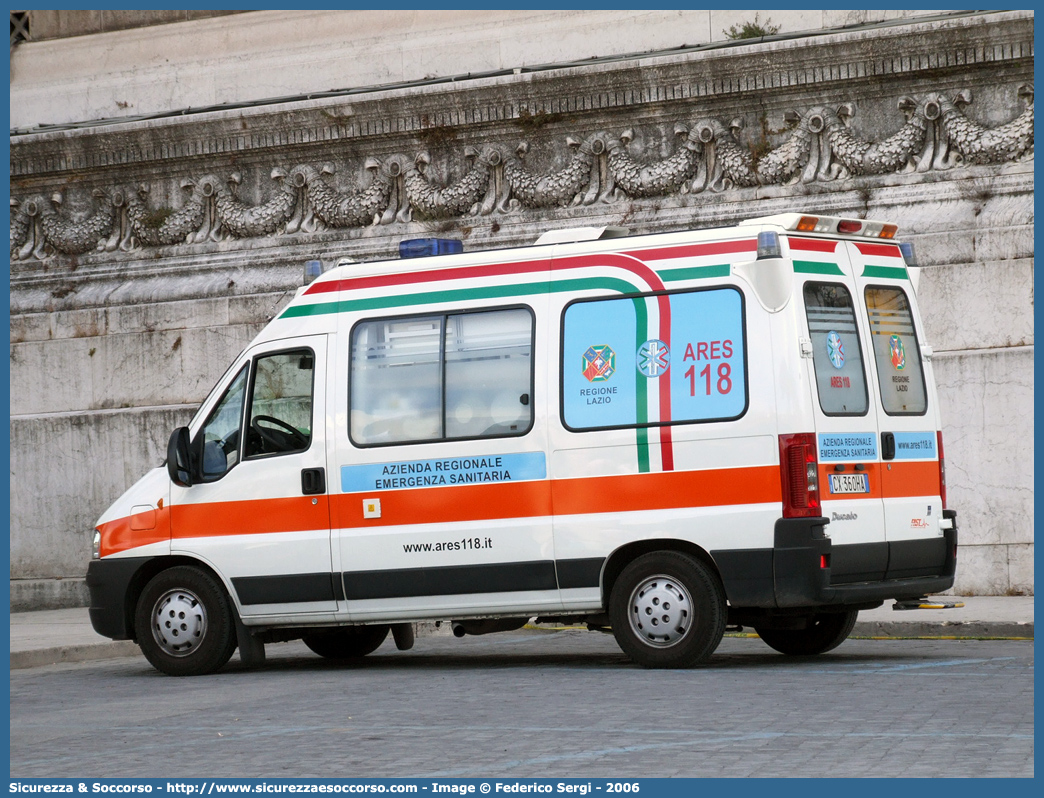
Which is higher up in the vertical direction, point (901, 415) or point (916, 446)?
point (901, 415)

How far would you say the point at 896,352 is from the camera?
10438 mm

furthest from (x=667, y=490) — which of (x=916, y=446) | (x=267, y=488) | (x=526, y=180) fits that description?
(x=526, y=180)

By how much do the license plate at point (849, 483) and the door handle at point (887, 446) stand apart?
227mm

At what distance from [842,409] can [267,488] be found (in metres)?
3.77

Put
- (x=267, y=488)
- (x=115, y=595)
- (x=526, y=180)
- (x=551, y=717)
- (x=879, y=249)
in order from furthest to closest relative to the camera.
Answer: (x=526, y=180)
(x=115, y=595)
(x=267, y=488)
(x=879, y=249)
(x=551, y=717)

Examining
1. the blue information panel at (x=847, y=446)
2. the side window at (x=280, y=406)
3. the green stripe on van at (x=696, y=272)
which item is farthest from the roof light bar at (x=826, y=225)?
the side window at (x=280, y=406)

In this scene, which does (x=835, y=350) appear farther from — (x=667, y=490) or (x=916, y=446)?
(x=667, y=490)

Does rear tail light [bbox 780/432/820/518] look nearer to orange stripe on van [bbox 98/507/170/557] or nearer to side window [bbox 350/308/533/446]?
side window [bbox 350/308/533/446]

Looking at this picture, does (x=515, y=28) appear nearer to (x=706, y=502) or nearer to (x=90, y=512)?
(x=90, y=512)

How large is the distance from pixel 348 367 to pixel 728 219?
6092 millimetres

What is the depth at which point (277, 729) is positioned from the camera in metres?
7.96

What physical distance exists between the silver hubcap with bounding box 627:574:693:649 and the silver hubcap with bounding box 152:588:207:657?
2.96m

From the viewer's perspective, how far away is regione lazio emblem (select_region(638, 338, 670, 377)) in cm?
984
